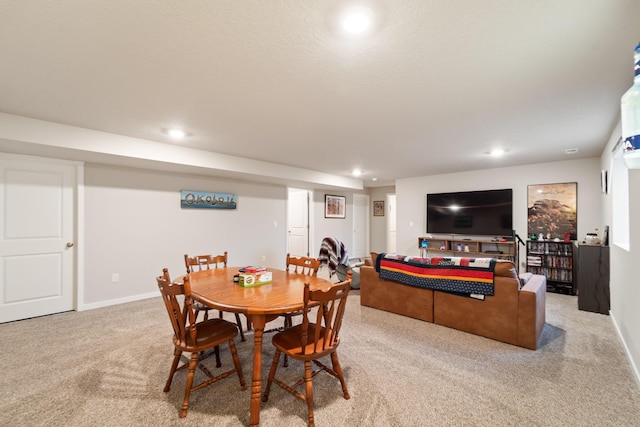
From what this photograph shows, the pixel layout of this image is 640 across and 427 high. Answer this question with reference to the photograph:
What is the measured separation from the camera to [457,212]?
6.00 m

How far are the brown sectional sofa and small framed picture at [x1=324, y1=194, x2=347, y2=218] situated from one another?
3.95 m

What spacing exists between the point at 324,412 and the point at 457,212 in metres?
5.28

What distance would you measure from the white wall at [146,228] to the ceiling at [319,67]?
3.51 ft

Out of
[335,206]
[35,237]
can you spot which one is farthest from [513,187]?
[35,237]

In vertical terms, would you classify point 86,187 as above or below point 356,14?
below

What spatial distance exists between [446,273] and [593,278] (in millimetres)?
2192

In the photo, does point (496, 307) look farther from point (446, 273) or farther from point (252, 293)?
point (252, 293)

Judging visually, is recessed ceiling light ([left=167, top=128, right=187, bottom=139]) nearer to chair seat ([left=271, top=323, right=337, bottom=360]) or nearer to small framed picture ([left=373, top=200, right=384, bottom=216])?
chair seat ([left=271, top=323, right=337, bottom=360])

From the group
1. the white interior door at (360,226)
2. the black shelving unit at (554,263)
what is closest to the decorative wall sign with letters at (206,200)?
the white interior door at (360,226)

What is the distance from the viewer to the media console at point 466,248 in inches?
213

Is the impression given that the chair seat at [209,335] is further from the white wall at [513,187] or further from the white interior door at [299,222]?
the white wall at [513,187]

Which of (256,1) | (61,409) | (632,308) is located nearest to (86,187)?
(61,409)

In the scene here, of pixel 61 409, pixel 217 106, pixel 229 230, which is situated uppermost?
pixel 217 106

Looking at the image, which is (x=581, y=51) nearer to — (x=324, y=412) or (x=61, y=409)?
(x=324, y=412)
